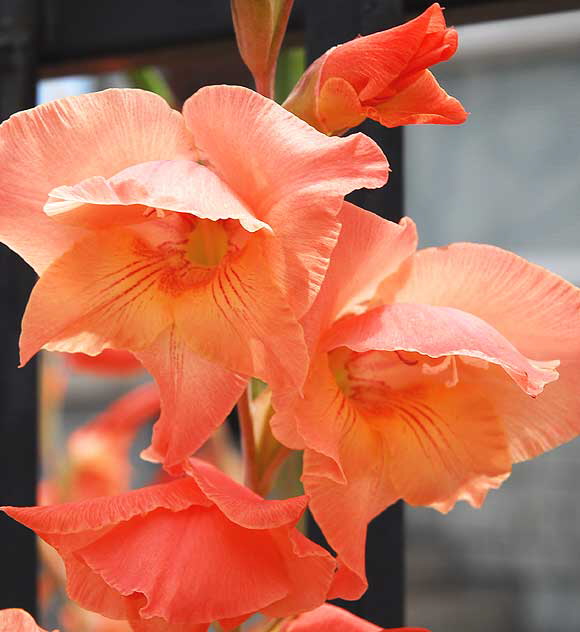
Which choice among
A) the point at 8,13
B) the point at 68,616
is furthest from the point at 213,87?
the point at 68,616

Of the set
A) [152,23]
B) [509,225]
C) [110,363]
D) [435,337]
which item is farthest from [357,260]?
[509,225]

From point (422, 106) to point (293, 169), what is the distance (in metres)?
0.09

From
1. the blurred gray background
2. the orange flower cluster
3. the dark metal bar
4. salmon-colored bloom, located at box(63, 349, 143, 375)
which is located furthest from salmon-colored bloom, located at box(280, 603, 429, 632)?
the blurred gray background

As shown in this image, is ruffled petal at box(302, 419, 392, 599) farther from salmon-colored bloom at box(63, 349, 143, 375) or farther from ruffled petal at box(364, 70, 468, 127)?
salmon-colored bloom at box(63, 349, 143, 375)

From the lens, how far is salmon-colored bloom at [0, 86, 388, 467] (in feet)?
1.44

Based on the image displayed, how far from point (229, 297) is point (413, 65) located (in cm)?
14

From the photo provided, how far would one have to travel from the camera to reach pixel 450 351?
460 millimetres

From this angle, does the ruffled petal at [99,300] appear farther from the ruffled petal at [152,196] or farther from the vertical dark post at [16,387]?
the vertical dark post at [16,387]

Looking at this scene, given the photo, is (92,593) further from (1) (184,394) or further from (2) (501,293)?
(2) (501,293)

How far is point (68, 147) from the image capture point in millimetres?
471

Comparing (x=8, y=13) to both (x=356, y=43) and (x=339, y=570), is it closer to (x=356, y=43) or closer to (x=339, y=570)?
(x=356, y=43)

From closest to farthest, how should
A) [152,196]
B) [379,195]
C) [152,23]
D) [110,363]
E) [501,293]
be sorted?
[152,196] → [501,293] → [379,195] → [152,23] → [110,363]

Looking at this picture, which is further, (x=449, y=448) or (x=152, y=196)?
(x=449, y=448)

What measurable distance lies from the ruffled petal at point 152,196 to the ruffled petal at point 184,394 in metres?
0.08
